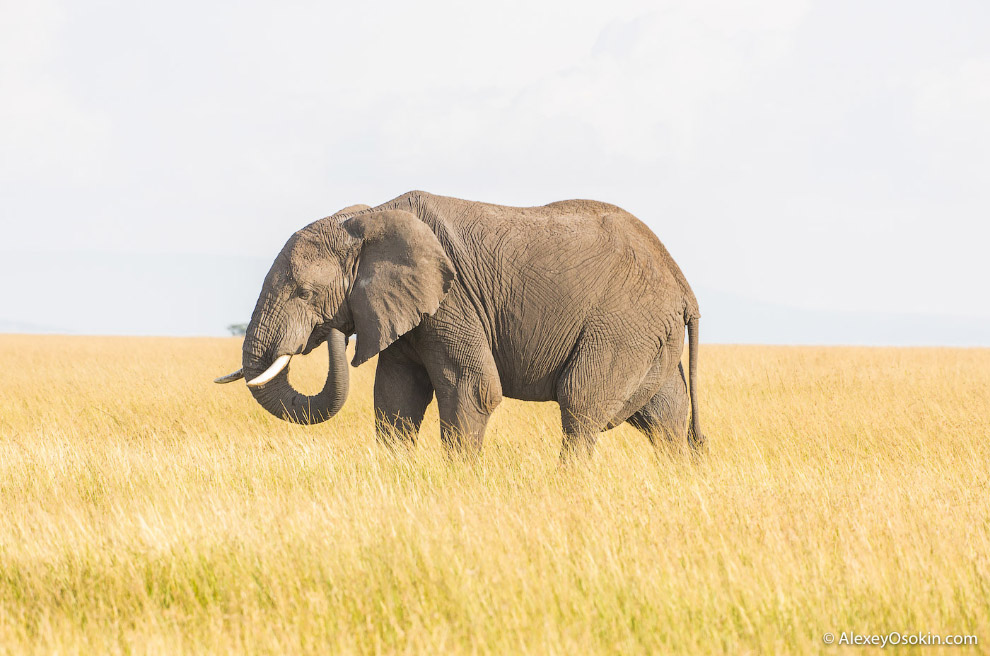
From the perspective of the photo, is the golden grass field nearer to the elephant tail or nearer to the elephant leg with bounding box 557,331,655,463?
the elephant tail

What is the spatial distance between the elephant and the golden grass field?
496mm

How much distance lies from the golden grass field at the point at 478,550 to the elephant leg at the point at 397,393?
242mm

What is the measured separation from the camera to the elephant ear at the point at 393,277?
7.32 metres

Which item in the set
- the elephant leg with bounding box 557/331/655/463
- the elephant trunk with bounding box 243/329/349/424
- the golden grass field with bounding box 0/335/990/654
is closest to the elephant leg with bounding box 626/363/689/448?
the golden grass field with bounding box 0/335/990/654

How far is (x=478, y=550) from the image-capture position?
15.6ft

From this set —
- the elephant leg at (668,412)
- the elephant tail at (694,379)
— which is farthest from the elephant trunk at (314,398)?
the elephant tail at (694,379)

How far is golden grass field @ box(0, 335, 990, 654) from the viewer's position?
4.11 metres

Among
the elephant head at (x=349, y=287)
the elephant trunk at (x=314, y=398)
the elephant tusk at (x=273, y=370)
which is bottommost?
the elephant trunk at (x=314, y=398)

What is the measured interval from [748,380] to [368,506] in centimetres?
1125

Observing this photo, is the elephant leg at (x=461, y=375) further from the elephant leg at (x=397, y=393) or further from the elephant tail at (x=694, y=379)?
the elephant tail at (x=694, y=379)

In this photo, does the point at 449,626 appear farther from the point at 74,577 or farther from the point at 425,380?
the point at 425,380

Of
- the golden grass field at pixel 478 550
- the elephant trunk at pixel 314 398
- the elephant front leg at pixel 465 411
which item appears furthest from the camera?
the elephant trunk at pixel 314 398

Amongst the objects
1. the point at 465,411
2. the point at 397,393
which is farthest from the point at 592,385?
the point at 397,393

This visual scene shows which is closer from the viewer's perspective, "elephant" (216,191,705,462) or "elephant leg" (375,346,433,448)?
"elephant" (216,191,705,462)
